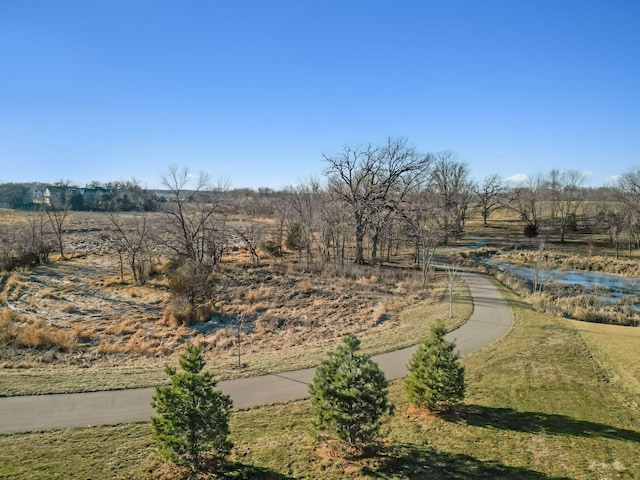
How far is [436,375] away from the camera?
9.45m

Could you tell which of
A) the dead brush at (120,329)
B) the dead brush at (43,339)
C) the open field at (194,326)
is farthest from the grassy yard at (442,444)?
the dead brush at (120,329)

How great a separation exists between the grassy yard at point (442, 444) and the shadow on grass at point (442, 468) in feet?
0.07

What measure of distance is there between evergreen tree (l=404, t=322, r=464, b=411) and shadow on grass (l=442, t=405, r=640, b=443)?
0.78 metres

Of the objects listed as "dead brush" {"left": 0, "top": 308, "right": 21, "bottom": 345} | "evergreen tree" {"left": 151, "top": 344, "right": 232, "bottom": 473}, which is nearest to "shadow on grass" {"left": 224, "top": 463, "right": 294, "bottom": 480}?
"evergreen tree" {"left": 151, "top": 344, "right": 232, "bottom": 473}

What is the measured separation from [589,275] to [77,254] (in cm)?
5244

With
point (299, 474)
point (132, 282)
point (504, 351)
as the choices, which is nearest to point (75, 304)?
point (132, 282)

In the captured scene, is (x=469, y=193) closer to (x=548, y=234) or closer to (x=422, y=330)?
(x=548, y=234)

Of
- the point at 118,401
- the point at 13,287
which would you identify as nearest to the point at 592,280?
the point at 118,401

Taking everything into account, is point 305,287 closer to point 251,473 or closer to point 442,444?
point 442,444

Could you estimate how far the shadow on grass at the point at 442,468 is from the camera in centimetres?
747

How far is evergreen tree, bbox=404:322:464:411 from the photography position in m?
9.45

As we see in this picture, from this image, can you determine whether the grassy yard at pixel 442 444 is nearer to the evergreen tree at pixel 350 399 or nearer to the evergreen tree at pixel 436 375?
the evergreen tree at pixel 436 375

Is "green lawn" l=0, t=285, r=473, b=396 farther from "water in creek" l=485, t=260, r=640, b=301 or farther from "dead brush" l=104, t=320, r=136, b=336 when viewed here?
"water in creek" l=485, t=260, r=640, b=301

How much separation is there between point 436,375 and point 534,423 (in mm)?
2867
